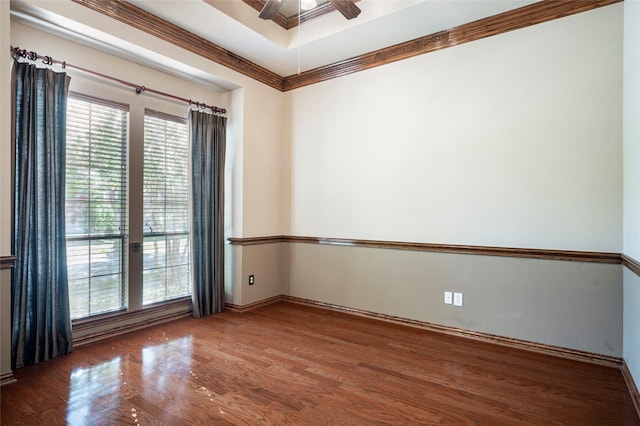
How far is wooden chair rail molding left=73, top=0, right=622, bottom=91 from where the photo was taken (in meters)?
2.80

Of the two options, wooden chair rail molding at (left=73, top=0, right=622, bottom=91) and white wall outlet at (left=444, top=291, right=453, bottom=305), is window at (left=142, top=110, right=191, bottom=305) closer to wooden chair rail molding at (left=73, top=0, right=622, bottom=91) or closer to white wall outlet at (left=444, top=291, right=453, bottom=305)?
wooden chair rail molding at (left=73, top=0, right=622, bottom=91)

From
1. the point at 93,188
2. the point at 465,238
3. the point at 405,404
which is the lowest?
the point at 405,404

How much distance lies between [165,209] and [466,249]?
2985mm

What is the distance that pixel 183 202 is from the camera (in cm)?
378

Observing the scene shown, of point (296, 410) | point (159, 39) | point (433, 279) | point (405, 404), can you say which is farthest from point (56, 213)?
point (433, 279)

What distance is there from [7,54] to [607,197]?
426 cm

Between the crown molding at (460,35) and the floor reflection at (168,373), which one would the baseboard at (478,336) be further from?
the crown molding at (460,35)

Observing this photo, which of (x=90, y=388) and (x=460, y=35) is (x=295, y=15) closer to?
(x=460, y=35)

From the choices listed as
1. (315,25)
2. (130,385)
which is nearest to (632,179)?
(315,25)

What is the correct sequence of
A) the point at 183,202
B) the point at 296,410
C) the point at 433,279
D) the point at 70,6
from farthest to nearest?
the point at 183,202, the point at 433,279, the point at 70,6, the point at 296,410

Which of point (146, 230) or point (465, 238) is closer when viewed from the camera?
point (465, 238)

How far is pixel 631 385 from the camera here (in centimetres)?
224

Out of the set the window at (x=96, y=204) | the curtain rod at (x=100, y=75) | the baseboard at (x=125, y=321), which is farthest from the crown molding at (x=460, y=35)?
the baseboard at (x=125, y=321)

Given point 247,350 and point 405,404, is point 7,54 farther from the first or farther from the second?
point 405,404
